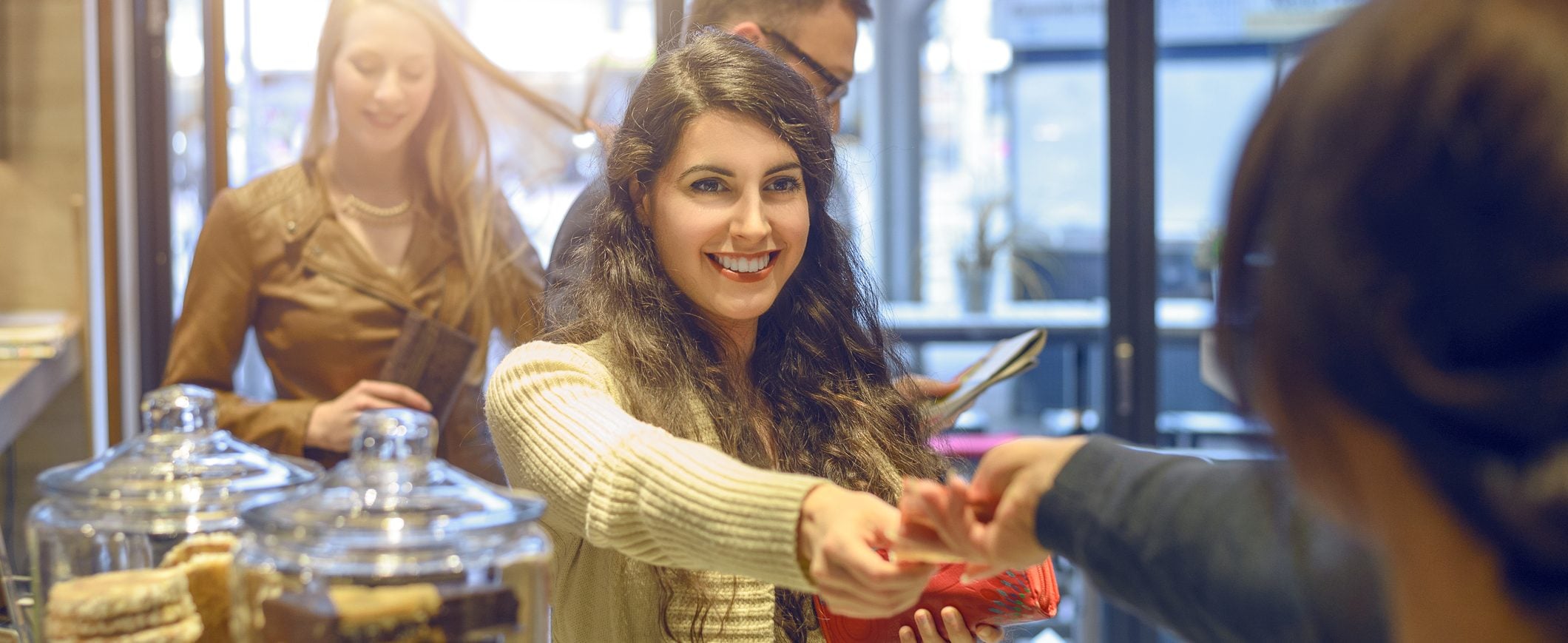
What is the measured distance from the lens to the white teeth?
1.46m

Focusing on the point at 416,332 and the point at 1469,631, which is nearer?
the point at 1469,631

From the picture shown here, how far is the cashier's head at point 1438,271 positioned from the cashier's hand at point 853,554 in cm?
37

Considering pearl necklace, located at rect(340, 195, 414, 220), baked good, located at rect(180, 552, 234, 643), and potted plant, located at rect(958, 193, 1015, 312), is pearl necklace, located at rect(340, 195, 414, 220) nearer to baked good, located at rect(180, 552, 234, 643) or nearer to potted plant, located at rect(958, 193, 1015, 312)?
baked good, located at rect(180, 552, 234, 643)

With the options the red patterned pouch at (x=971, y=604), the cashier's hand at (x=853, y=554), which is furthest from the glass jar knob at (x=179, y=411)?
the red patterned pouch at (x=971, y=604)

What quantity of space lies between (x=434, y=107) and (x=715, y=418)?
125cm

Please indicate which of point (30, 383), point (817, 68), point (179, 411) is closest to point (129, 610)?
point (179, 411)

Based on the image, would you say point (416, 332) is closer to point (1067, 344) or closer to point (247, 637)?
point (247, 637)

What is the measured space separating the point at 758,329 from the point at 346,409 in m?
0.95

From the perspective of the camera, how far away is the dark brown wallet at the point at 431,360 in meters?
2.34

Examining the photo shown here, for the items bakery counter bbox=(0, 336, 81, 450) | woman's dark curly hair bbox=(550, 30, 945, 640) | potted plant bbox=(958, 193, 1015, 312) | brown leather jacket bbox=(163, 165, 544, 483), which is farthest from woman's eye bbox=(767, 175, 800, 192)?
potted plant bbox=(958, 193, 1015, 312)

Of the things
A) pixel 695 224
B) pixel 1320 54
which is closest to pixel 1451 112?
pixel 1320 54

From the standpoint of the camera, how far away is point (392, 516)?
72cm

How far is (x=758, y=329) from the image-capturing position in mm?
1602

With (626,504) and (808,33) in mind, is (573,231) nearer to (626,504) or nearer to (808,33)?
(808,33)
